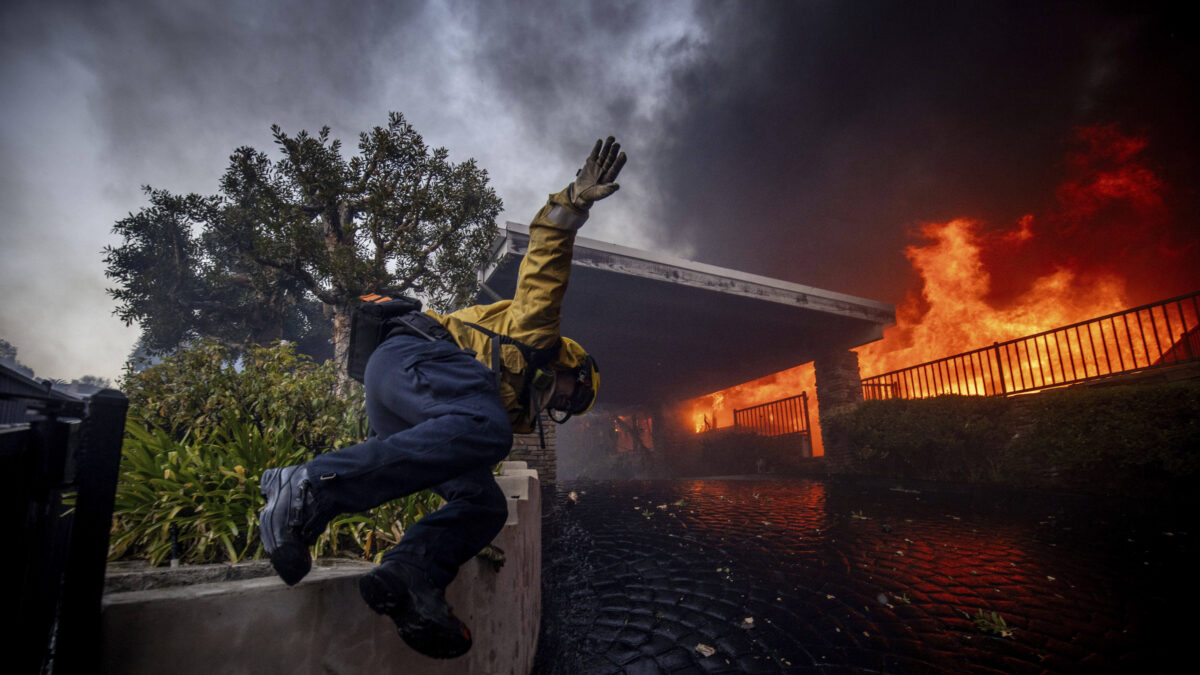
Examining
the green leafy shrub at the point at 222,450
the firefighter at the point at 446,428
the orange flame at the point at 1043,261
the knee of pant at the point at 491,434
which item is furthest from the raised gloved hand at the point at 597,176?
the orange flame at the point at 1043,261

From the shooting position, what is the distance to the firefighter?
123cm

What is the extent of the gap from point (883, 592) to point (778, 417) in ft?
38.6

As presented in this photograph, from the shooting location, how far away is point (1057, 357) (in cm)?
770

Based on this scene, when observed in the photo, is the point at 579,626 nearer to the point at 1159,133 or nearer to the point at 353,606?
the point at 353,606

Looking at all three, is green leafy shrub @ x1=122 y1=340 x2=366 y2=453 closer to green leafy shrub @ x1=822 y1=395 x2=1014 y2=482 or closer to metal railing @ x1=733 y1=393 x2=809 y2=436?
green leafy shrub @ x1=822 y1=395 x2=1014 y2=482

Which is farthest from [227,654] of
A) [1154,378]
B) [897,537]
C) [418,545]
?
[1154,378]

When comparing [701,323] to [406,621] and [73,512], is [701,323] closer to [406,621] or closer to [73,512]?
[406,621]

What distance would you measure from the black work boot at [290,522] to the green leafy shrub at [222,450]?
76 centimetres

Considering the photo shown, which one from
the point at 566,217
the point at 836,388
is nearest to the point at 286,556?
the point at 566,217

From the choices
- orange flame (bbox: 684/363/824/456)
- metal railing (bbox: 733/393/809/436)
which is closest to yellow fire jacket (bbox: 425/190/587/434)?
metal railing (bbox: 733/393/809/436)

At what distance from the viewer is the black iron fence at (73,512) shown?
2.58 ft

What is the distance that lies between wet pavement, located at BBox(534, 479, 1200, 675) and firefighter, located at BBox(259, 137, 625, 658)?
1.48m

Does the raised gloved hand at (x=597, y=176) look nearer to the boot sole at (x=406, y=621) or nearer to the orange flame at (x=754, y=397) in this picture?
the boot sole at (x=406, y=621)

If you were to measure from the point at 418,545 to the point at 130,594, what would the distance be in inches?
25.0
